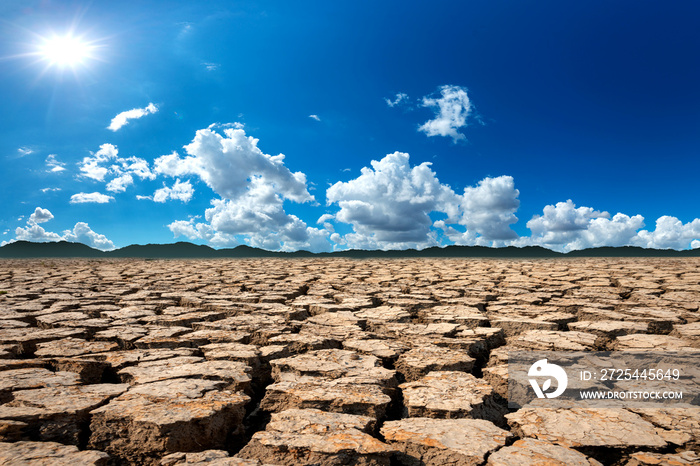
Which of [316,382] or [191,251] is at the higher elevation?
[191,251]

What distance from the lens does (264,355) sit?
6.04 feet

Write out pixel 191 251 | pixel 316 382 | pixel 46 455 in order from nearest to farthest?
1. pixel 46 455
2. pixel 316 382
3. pixel 191 251

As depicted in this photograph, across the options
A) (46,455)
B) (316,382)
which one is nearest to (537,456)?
(316,382)

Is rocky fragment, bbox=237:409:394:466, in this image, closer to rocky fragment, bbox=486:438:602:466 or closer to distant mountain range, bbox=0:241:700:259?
rocky fragment, bbox=486:438:602:466

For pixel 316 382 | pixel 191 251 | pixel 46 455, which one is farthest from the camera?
pixel 191 251

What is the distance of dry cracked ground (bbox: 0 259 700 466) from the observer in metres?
1.08

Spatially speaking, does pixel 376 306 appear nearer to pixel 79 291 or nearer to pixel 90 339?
pixel 90 339

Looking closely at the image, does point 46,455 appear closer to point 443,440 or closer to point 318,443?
point 318,443

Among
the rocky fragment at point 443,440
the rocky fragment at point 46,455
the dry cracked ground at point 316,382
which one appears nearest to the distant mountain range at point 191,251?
the dry cracked ground at point 316,382

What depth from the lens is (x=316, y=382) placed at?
149 cm

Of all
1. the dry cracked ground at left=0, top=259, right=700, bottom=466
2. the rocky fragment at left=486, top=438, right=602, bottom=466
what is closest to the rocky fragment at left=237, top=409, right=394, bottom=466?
the dry cracked ground at left=0, top=259, right=700, bottom=466

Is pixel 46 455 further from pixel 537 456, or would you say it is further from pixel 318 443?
pixel 537 456

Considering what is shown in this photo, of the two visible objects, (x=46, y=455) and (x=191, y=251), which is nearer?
(x=46, y=455)

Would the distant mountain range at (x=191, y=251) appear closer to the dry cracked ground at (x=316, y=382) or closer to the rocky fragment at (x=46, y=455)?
the dry cracked ground at (x=316, y=382)
